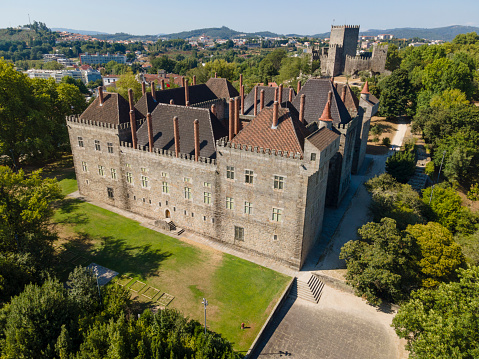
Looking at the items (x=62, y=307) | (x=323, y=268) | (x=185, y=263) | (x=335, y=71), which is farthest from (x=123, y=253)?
(x=335, y=71)

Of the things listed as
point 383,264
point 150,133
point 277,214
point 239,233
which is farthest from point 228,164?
point 383,264

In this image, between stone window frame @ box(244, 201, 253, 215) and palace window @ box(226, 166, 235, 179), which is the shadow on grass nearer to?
stone window frame @ box(244, 201, 253, 215)

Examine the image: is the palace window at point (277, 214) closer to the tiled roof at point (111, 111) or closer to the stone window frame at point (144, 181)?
the stone window frame at point (144, 181)

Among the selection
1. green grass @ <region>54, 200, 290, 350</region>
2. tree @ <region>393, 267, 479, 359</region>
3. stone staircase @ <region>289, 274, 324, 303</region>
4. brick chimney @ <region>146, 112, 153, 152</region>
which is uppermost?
brick chimney @ <region>146, 112, 153, 152</region>

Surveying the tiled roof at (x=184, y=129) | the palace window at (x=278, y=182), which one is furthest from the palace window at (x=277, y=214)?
the tiled roof at (x=184, y=129)

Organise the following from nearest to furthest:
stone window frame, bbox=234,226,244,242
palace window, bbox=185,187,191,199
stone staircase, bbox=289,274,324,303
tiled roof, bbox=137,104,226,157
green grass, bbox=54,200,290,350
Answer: green grass, bbox=54,200,290,350 < stone staircase, bbox=289,274,324,303 < stone window frame, bbox=234,226,244,242 < tiled roof, bbox=137,104,226,157 < palace window, bbox=185,187,191,199

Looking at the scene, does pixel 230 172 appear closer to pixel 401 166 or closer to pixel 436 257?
pixel 436 257

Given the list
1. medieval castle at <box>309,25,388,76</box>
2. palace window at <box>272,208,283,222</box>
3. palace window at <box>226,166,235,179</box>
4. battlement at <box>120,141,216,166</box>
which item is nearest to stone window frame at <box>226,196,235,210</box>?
palace window at <box>226,166,235,179</box>
